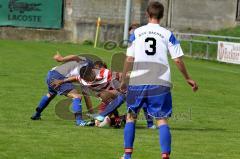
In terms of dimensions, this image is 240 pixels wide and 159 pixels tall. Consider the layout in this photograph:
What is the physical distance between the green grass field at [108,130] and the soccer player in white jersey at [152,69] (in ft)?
2.84

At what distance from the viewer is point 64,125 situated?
13930 mm

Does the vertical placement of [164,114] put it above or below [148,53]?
below

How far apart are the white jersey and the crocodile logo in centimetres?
4016

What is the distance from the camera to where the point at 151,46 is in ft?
31.8

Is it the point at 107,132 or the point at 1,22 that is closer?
the point at 107,132

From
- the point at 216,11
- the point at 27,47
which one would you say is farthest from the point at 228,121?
the point at 216,11

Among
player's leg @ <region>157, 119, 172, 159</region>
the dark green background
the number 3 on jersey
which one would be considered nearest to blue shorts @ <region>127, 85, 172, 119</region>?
player's leg @ <region>157, 119, 172, 159</region>

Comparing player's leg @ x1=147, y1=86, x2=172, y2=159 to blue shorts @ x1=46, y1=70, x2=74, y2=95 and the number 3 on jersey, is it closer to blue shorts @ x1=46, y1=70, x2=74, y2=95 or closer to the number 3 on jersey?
the number 3 on jersey

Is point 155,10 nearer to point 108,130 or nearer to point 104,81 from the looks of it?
point 108,130

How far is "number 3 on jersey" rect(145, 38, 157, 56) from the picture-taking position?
31.8 ft

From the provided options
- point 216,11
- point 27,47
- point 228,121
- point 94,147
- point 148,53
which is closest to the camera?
point 148,53

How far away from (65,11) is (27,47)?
11.5m

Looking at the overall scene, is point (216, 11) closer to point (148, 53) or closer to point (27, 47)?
point (27, 47)

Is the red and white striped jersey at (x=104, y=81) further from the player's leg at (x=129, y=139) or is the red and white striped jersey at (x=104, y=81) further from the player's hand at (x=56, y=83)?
the player's leg at (x=129, y=139)
